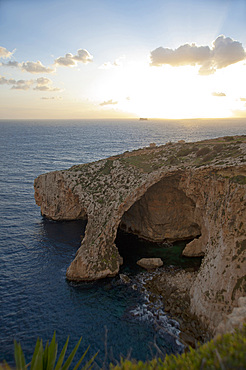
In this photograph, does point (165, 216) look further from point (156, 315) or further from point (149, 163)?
point (156, 315)

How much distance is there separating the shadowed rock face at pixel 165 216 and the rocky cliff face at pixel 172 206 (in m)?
0.16

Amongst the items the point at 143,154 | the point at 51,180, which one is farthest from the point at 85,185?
the point at 143,154

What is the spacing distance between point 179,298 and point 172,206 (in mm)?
16995

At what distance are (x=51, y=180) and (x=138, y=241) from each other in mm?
19845

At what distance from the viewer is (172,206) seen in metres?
43.1

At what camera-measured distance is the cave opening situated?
4119 centimetres

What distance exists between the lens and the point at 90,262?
33125 millimetres

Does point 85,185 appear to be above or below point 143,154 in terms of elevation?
below

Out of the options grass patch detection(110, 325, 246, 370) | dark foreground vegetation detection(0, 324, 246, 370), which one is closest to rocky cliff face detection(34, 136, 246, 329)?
grass patch detection(110, 325, 246, 370)

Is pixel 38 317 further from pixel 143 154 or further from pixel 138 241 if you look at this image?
pixel 143 154

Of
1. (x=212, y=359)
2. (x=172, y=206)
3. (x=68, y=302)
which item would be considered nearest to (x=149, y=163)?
(x=172, y=206)

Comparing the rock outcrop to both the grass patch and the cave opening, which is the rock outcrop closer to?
the cave opening

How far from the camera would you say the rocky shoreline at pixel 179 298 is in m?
23.6

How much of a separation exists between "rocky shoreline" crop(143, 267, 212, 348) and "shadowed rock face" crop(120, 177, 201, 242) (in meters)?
9.03
